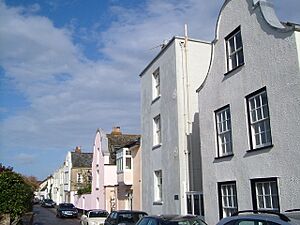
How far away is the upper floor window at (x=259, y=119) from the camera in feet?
38.4

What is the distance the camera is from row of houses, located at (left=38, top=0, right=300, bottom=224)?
10781 millimetres

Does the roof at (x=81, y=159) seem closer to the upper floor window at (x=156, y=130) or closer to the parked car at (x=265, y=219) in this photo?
the upper floor window at (x=156, y=130)

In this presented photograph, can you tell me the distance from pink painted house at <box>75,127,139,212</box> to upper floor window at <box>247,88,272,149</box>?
20414mm

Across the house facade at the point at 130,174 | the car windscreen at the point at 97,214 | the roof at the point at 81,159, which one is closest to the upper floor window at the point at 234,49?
the house facade at the point at 130,174

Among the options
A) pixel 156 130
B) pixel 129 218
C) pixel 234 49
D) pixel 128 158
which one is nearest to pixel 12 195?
pixel 129 218

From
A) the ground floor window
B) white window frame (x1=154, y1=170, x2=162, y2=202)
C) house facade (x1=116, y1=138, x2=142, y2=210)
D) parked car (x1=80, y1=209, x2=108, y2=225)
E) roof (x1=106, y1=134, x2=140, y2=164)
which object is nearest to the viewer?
the ground floor window

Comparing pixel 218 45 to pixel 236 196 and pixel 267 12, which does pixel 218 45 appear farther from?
pixel 236 196

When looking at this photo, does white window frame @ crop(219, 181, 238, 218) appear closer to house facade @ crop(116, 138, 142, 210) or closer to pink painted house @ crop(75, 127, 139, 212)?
house facade @ crop(116, 138, 142, 210)

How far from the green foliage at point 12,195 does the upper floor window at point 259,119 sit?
1292cm

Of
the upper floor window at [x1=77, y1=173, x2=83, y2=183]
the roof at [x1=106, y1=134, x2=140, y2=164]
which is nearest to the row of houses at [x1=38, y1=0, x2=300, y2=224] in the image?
the roof at [x1=106, y1=134, x2=140, y2=164]

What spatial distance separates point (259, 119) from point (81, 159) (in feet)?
184

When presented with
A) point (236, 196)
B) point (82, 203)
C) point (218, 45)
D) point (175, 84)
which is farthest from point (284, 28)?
point (82, 203)

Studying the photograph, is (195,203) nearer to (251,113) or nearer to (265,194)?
(265,194)

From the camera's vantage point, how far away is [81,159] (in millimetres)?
65250
